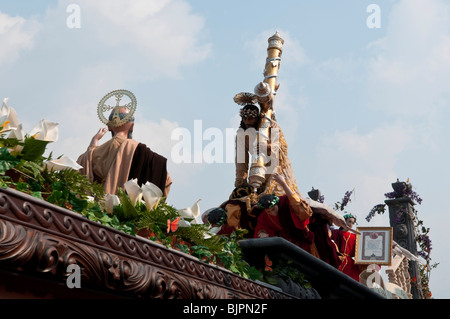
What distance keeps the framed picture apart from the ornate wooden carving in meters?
6.56

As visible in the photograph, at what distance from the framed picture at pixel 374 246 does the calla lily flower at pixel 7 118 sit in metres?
7.51

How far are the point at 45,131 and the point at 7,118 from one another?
0.68 feet

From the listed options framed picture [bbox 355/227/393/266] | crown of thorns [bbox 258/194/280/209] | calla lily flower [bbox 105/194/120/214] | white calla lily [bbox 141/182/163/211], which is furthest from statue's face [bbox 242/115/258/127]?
calla lily flower [bbox 105/194/120/214]

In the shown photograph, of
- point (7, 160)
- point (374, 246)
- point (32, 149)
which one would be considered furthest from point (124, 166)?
point (374, 246)

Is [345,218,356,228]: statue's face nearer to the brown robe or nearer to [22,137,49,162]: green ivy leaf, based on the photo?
the brown robe

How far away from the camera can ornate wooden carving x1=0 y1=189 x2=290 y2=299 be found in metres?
2.36

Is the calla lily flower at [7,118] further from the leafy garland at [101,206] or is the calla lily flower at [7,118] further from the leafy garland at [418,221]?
the leafy garland at [418,221]

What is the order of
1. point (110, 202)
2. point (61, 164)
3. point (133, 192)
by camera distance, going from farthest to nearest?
point (133, 192)
point (110, 202)
point (61, 164)

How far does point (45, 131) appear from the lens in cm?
334

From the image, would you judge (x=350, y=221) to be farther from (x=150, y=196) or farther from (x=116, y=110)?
(x=150, y=196)

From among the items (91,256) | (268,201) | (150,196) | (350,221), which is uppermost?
(350,221)
